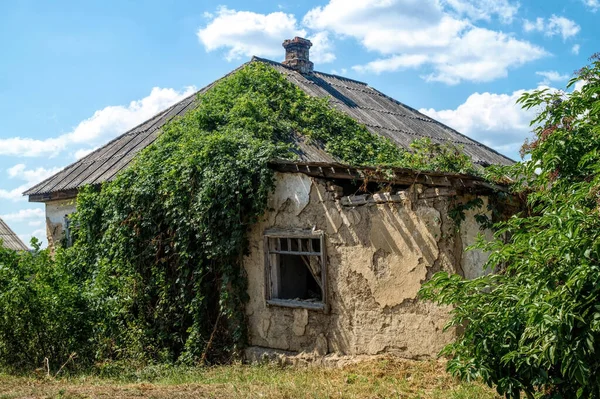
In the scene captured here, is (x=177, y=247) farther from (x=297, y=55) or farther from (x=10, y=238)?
(x=10, y=238)

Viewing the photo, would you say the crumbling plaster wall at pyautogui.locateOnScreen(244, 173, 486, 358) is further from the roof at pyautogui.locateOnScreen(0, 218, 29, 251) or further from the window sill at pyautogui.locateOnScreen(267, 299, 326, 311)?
the roof at pyautogui.locateOnScreen(0, 218, 29, 251)

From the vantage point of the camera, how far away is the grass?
6434 millimetres

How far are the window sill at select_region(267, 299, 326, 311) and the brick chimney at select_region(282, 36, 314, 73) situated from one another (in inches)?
314

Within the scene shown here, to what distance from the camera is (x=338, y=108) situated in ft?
42.1

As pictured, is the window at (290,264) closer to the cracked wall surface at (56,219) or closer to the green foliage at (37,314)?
the green foliage at (37,314)

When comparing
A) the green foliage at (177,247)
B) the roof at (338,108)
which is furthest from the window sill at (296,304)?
the roof at (338,108)

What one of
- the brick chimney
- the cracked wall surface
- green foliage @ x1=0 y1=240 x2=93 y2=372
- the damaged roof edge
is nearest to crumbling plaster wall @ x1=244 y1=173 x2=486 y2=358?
the damaged roof edge

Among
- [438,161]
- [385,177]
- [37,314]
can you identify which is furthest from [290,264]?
[37,314]

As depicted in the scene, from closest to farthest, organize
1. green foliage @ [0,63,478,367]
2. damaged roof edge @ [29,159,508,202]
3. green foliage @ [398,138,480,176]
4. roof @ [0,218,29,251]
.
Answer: damaged roof edge @ [29,159,508,202] → green foliage @ [0,63,478,367] → green foliage @ [398,138,480,176] → roof @ [0,218,29,251]

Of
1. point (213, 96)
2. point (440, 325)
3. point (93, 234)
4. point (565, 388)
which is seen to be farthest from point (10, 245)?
point (565, 388)

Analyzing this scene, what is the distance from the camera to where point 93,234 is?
35.7ft

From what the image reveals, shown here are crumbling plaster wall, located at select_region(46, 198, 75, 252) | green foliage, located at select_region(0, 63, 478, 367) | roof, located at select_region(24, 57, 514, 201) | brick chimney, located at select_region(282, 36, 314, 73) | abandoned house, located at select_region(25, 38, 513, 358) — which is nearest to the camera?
abandoned house, located at select_region(25, 38, 513, 358)

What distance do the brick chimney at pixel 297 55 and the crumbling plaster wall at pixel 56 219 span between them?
6163mm

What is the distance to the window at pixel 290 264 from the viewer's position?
27.2ft
